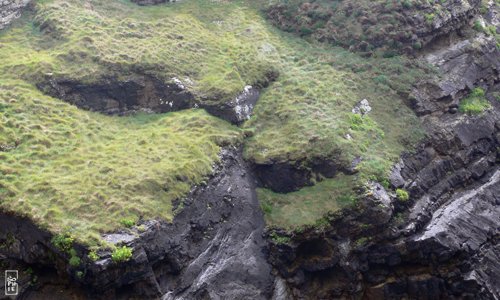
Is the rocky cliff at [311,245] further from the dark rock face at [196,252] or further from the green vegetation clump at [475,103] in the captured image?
the green vegetation clump at [475,103]

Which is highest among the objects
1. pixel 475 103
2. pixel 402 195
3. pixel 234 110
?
pixel 475 103

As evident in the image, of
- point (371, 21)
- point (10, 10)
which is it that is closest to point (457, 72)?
point (371, 21)

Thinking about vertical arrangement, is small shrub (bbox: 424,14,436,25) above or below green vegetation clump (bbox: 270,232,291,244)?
above

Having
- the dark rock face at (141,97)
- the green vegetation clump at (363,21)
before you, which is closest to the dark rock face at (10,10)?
the dark rock face at (141,97)

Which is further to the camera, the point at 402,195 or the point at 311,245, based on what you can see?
the point at 402,195

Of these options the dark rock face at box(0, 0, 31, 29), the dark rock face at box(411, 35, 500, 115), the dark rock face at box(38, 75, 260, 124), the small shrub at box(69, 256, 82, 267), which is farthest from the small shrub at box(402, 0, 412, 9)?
the small shrub at box(69, 256, 82, 267)

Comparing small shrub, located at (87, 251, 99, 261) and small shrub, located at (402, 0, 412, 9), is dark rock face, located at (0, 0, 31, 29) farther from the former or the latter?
small shrub, located at (402, 0, 412, 9)

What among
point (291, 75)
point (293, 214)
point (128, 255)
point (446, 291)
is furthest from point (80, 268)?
point (291, 75)

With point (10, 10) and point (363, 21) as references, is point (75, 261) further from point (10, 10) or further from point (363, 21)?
point (363, 21)
